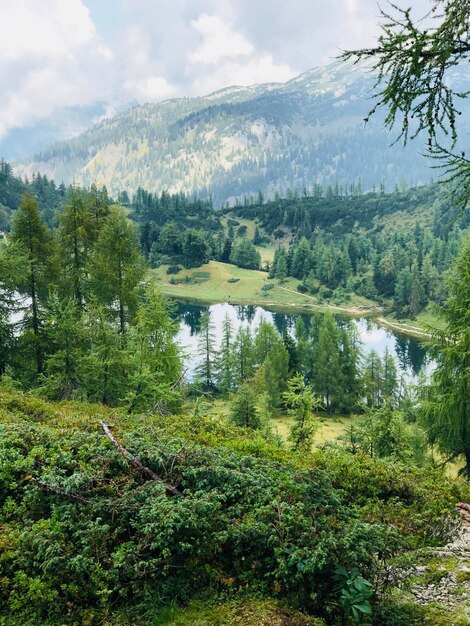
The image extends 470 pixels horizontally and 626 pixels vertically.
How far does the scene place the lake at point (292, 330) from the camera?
82.7 metres

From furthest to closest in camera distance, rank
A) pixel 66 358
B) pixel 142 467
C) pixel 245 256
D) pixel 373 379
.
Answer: pixel 245 256 < pixel 373 379 < pixel 66 358 < pixel 142 467

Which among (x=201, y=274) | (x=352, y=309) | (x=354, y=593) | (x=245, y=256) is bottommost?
(x=352, y=309)

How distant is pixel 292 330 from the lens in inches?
4080

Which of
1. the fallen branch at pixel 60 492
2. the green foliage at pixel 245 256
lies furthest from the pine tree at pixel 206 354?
the green foliage at pixel 245 256

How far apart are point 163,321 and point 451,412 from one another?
520 inches

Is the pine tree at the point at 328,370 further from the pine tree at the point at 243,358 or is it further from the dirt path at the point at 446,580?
the dirt path at the point at 446,580

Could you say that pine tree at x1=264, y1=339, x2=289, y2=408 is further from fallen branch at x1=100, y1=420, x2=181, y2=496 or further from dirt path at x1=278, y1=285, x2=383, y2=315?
dirt path at x1=278, y1=285, x2=383, y2=315

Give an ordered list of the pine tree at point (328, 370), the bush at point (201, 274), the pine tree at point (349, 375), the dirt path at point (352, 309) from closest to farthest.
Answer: the pine tree at point (328, 370), the pine tree at point (349, 375), the dirt path at point (352, 309), the bush at point (201, 274)

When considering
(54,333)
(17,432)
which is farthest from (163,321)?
(17,432)

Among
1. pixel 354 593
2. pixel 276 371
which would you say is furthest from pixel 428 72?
pixel 276 371

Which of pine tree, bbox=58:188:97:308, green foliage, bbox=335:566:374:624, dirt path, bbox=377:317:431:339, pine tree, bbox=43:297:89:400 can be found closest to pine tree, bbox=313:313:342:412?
pine tree, bbox=58:188:97:308

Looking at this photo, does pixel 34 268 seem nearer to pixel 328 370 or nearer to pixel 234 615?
pixel 234 615

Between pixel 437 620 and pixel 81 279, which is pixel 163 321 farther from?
pixel 437 620

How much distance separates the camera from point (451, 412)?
1794 centimetres
